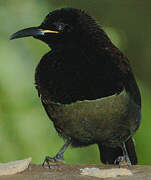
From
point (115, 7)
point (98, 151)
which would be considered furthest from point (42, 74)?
point (115, 7)

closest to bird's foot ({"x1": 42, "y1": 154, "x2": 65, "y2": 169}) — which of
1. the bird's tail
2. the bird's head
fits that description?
the bird's tail

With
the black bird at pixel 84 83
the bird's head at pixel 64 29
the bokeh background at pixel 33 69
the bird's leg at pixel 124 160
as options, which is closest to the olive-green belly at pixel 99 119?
the black bird at pixel 84 83

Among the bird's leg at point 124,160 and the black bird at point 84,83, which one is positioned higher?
the black bird at point 84,83

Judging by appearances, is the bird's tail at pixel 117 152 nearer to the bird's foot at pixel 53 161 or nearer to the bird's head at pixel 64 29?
the bird's foot at pixel 53 161

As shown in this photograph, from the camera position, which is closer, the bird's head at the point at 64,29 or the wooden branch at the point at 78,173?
the wooden branch at the point at 78,173

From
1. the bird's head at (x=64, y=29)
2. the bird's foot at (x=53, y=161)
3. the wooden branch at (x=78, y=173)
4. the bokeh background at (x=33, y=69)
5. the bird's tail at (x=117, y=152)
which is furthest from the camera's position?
the bokeh background at (x=33, y=69)

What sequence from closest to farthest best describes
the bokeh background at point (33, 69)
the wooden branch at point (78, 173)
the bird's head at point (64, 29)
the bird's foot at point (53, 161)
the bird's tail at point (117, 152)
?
the wooden branch at point (78, 173) → the bird's foot at point (53, 161) → the bird's head at point (64, 29) → the bird's tail at point (117, 152) → the bokeh background at point (33, 69)

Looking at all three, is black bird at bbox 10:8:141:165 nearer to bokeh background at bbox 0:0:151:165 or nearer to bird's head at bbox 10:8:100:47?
bird's head at bbox 10:8:100:47

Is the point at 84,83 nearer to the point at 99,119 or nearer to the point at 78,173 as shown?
the point at 99,119
